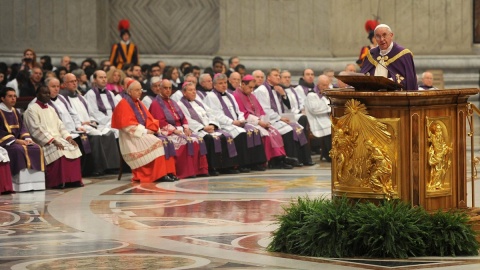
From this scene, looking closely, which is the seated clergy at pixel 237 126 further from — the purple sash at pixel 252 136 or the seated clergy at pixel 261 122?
the seated clergy at pixel 261 122

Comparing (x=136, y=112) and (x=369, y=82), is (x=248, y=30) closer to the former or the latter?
(x=136, y=112)

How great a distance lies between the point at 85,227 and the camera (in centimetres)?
1091

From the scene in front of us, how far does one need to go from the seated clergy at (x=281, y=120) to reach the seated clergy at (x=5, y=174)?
4.73 meters

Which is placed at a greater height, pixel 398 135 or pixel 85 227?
pixel 398 135

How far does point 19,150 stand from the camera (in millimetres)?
13945

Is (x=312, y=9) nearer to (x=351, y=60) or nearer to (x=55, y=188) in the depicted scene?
(x=351, y=60)

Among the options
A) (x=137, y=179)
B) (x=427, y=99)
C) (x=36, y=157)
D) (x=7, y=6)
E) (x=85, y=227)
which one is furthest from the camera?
(x=7, y=6)

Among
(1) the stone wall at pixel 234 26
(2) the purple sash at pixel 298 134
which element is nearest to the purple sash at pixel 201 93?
(2) the purple sash at pixel 298 134

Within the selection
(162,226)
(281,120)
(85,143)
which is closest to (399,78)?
(162,226)

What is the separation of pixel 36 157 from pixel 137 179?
1465 millimetres

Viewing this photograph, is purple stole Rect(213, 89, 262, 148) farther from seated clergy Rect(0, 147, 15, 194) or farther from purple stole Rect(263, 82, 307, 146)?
seated clergy Rect(0, 147, 15, 194)

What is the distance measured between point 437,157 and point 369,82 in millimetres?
732

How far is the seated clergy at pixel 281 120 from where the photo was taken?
17.3 metres

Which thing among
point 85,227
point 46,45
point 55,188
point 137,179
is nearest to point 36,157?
point 55,188
